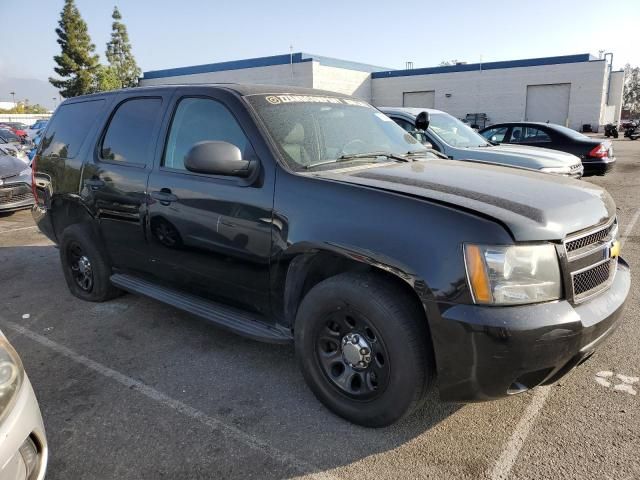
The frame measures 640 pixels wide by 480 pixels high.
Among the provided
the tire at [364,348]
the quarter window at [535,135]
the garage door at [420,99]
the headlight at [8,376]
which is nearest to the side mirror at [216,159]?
the tire at [364,348]

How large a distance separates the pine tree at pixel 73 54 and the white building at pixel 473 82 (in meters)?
12.6

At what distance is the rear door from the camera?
3707 mm

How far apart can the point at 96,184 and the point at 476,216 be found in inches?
124

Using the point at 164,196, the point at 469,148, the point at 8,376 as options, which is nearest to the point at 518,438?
the point at 8,376

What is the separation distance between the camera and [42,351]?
373 cm

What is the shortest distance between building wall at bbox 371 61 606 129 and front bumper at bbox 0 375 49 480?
4261 cm

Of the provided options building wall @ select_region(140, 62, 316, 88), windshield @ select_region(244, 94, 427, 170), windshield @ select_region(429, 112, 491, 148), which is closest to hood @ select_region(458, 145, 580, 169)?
windshield @ select_region(429, 112, 491, 148)

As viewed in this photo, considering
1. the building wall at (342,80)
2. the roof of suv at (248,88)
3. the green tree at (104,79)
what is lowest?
the roof of suv at (248,88)

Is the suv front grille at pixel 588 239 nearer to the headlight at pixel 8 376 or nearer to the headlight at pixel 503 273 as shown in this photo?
the headlight at pixel 503 273

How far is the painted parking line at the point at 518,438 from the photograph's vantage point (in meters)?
2.36

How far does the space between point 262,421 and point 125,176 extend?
215 centimetres

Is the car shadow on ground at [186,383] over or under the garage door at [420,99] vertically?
under

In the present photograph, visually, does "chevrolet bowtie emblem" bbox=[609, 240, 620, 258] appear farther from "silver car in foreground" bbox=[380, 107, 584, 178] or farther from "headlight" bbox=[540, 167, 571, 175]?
"headlight" bbox=[540, 167, 571, 175]

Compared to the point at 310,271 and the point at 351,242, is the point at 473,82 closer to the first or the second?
the point at 310,271
